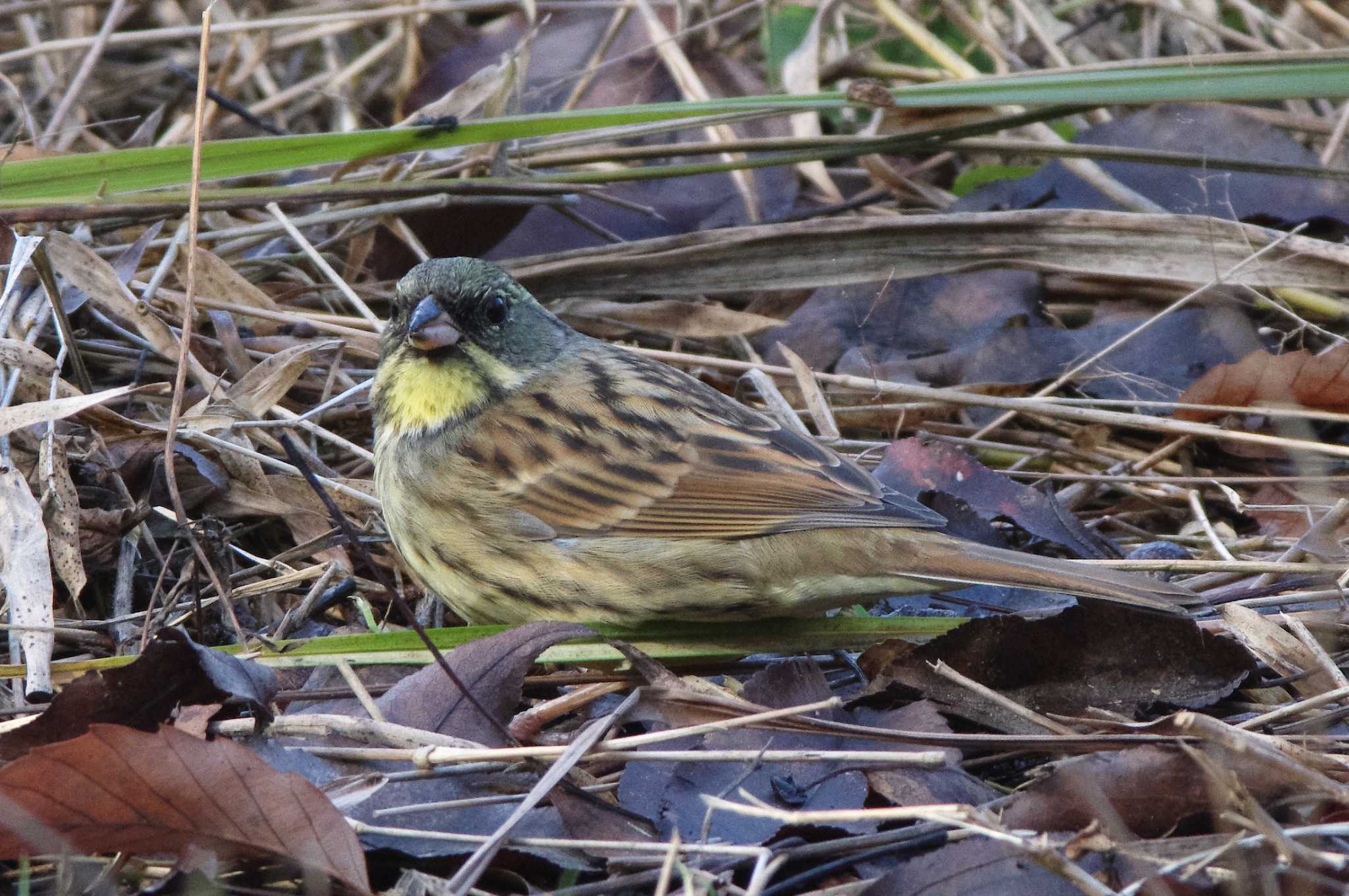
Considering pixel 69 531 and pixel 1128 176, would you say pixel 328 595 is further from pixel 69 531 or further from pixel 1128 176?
pixel 1128 176

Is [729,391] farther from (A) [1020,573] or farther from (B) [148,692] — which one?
(B) [148,692]

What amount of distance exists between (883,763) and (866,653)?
464mm

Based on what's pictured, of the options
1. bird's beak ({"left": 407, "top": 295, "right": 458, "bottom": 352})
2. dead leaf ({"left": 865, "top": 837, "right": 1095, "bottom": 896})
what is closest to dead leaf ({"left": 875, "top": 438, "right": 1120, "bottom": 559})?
bird's beak ({"left": 407, "top": 295, "right": 458, "bottom": 352})

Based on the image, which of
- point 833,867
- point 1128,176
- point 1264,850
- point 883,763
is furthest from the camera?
point 1128,176

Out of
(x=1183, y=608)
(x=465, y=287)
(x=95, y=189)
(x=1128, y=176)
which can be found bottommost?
(x=1183, y=608)

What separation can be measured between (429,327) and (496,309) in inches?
8.4

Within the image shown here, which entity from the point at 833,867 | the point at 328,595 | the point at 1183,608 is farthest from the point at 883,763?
the point at 328,595

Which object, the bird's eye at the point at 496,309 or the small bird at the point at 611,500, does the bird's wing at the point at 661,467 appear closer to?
the small bird at the point at 611,500

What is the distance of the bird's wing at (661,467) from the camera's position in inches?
119

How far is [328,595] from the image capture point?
316cm

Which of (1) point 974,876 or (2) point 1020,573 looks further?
(2) point 1020,573

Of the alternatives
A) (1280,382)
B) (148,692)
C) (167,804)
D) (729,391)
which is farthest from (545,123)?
(167,804)

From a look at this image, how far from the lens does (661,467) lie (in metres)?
3.17

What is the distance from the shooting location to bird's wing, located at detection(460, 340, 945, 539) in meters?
3.03
